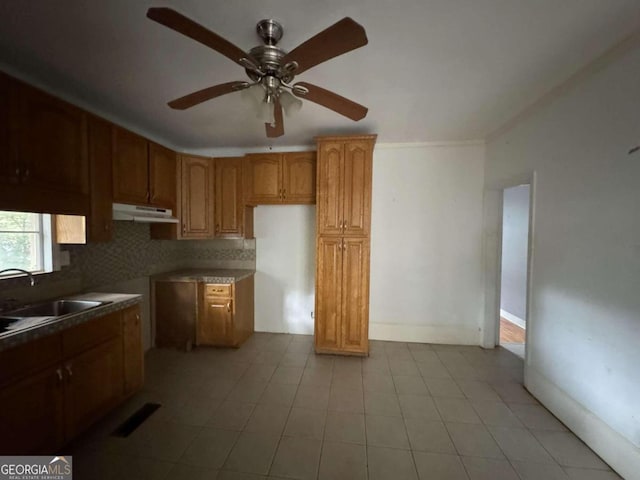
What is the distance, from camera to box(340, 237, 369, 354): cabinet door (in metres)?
2.86

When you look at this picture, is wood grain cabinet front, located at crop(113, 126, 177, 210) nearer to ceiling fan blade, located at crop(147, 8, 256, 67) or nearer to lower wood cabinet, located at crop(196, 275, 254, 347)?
lower wood cabinet, located at crop(196, 275, 254, 347)

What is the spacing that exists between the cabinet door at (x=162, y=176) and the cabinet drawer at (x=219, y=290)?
3.33ft

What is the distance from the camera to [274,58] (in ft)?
4.01

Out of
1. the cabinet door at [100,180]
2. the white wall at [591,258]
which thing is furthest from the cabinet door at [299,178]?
the white wall at [591,258]

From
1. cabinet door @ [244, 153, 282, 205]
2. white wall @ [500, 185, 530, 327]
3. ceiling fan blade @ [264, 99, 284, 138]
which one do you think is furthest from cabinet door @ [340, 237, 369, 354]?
white wall @ [500, 185, 530, 327]

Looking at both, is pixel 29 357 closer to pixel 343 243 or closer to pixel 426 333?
pixel 343 243

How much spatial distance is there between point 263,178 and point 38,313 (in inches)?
91.3

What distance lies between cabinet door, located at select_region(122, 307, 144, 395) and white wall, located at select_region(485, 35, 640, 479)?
3.38 m

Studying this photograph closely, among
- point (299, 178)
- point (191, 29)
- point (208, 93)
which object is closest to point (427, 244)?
point (299, 178)

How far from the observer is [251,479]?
1.47 m

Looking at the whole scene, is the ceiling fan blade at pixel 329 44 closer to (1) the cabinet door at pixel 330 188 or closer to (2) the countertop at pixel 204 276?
(1) the cabinet door at pixel 330 188

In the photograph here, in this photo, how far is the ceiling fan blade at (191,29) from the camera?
885mm

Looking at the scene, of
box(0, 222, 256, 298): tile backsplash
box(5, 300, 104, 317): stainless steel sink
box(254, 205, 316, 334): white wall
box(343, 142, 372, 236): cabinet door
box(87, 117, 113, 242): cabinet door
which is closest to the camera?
box(5, 300, 104, 317): stainless steel sink

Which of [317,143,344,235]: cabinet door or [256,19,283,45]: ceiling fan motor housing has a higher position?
[256,19,283,45]: ceiling fan motor housing
